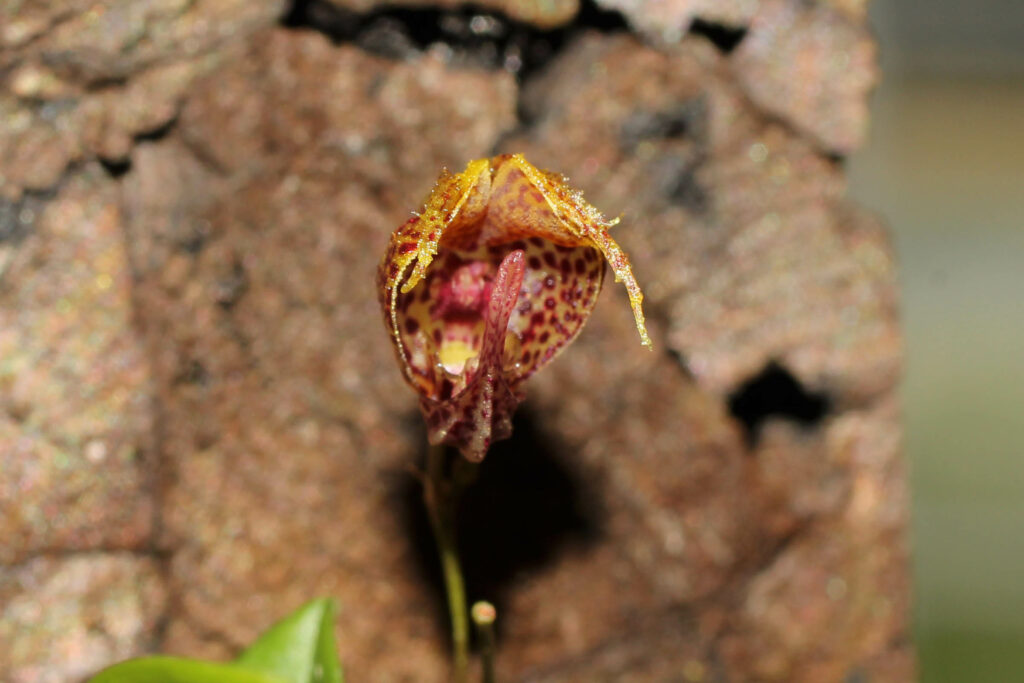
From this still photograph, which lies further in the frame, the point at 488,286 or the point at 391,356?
the point at 391,356

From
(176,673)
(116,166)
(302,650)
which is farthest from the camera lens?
(116,166)

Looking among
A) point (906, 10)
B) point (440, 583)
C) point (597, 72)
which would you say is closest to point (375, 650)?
point (440, 583)

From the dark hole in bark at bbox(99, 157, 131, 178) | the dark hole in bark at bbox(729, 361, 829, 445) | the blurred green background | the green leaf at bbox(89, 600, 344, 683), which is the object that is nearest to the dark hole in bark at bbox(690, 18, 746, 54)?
the dark hole in bark at bbox(729, 361, 829, 445)

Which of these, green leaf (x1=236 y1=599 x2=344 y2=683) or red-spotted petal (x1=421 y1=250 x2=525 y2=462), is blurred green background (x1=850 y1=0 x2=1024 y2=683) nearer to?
red-spotted petal (x1=421 y1=250 x2=525 y2=462)

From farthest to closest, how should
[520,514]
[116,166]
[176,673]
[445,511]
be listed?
[520,514] < [116,166] < [445,511] < [176,673]

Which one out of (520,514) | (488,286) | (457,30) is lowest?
(520,514)

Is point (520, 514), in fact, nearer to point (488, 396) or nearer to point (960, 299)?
point (488, 396)

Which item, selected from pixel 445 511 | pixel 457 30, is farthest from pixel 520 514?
pixel 457 30
